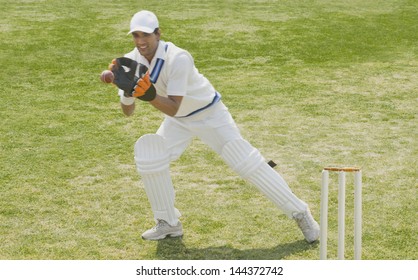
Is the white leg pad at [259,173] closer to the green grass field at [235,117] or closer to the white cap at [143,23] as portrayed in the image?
the green grass field at [235,117]

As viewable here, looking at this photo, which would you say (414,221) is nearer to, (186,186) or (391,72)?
(186,186)

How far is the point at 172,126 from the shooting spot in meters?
5.74

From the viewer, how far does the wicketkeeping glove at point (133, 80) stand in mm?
5051

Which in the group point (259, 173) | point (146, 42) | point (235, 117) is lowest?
point (235, 117)

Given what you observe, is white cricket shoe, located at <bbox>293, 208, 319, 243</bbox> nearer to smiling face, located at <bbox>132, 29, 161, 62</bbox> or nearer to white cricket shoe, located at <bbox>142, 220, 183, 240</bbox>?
white cricket shoe, located at <bbox>142, 220, 183, 240</bbox>

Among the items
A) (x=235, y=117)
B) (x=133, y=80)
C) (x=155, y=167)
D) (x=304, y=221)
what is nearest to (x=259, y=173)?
(x=304, y=221)

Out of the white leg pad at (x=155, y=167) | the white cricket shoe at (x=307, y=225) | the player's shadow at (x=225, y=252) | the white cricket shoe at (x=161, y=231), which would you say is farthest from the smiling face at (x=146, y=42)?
the white cricket shoe at (x=307, y=225)

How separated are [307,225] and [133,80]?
1.55m

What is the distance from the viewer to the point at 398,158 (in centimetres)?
755

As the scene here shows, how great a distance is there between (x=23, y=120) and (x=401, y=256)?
511cm

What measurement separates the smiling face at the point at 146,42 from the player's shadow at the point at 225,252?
1.31 metres

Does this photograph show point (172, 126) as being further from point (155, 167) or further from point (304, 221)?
point (304, 221)
